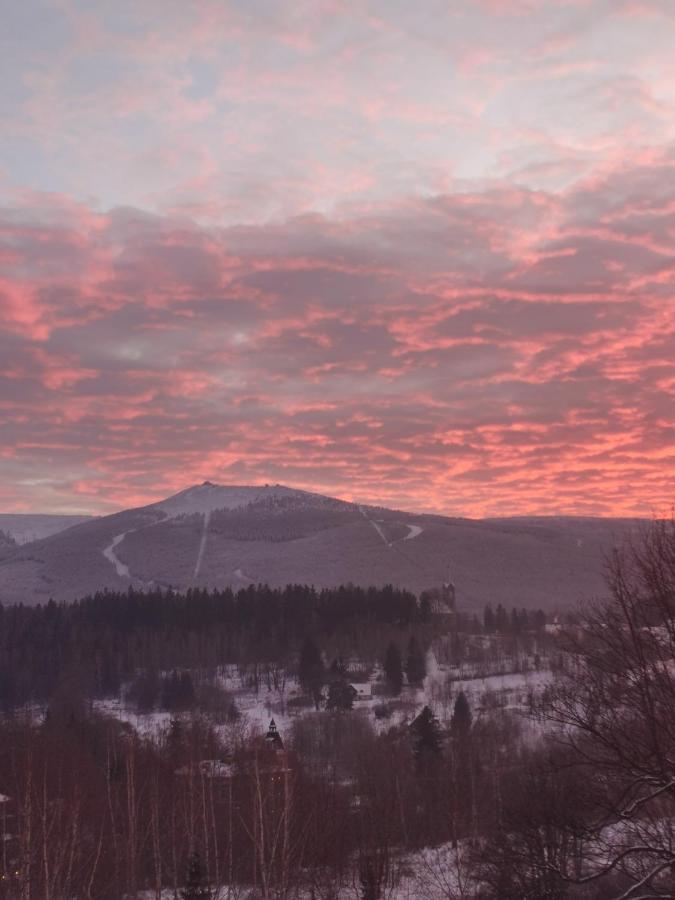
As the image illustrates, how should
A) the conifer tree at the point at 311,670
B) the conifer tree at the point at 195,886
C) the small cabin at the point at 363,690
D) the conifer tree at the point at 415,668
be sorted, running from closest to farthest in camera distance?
the conifer tree at the point at 195,886 → the small cabin at the point at 363,690 → the conifer tree at the point at 311,670 → the conifer tree at the point at 415,668

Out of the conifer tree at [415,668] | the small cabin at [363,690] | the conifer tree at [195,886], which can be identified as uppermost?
the conifer tree at [195,886]

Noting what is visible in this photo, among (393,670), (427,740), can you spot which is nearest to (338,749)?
(427,740)

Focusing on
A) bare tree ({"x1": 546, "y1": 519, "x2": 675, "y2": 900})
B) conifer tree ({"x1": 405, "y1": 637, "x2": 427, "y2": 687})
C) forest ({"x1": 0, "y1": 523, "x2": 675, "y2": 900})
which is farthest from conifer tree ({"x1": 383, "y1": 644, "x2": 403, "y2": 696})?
bare tree ({"x1": 546, "y1": 519, "x2": 675, "y2": 900})

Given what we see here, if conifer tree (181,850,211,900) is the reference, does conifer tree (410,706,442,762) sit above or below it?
below

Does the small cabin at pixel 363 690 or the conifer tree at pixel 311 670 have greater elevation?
the conifer tree at pixel 311 670

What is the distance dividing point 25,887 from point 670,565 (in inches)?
941

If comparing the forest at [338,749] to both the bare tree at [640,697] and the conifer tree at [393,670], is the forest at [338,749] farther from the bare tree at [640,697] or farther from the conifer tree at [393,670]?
the conifer tree at [393,670]

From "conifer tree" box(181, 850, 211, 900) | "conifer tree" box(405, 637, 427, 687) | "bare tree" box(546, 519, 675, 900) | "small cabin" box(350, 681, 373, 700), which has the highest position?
"bare tree" box(546, 519, 675, 900)

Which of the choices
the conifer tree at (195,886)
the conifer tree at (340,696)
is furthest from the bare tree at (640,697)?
the conifer tree at (340,696)

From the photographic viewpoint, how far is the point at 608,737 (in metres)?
16.6

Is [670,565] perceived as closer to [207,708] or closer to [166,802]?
[166,802]

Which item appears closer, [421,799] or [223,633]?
[421,799]

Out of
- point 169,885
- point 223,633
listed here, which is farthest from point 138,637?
point 169,885

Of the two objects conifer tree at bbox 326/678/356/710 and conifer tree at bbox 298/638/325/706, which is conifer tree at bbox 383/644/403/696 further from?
conifer tree at bbox 326/678/356/710
